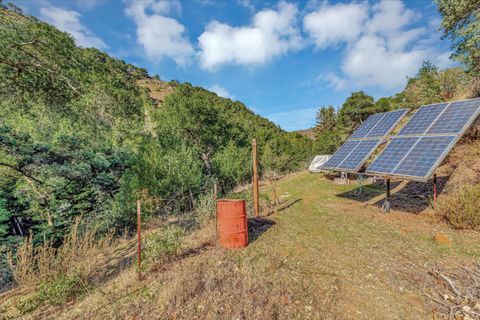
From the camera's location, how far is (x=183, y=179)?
12797mm

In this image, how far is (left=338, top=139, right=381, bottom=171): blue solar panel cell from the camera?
8.01 meters

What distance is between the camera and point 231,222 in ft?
19.0

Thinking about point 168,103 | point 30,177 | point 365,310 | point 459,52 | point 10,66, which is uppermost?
point 168,103

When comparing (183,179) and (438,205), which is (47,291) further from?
(438,205)

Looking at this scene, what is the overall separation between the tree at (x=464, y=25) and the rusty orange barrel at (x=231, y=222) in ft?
38.8

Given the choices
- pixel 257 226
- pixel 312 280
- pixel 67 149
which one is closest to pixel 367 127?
pixel 257 226

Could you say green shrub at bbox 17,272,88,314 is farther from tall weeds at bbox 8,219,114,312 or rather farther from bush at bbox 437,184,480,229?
bush at bbox 437,184,480,229

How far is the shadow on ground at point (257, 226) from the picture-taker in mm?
6707

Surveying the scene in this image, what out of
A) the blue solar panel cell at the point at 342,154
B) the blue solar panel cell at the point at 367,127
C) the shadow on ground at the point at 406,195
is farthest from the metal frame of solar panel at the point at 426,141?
the shadow on ground at the point at 406,195

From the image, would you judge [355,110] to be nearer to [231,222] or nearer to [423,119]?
[423,119]

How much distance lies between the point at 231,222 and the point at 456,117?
7.45 m

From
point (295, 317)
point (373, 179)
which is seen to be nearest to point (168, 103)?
point (373, 179)

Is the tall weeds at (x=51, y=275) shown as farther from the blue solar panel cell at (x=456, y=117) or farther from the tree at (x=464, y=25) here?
the tree at (x=464, y=25)

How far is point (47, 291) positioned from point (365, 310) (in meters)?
5.69
